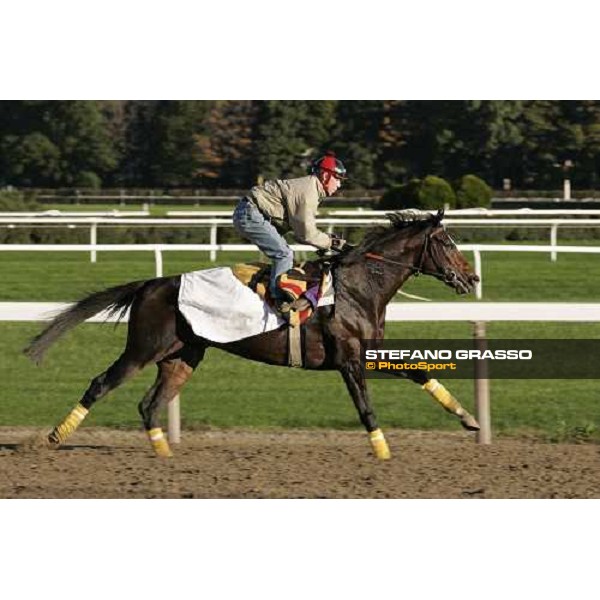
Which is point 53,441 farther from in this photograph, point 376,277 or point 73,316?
point 376,277

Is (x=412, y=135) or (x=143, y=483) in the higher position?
(x=412, y=135)

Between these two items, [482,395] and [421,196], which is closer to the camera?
[482,395]

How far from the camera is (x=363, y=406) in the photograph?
7871 millimetres

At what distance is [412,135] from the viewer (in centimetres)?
3638

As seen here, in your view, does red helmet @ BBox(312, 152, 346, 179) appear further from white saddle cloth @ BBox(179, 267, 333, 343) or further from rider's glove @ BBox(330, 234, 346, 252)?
white saddle cloth @ BBox(179, 267, 333, 343)

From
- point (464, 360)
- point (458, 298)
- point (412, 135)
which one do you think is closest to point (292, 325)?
point (464, 360)

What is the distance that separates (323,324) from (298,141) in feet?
85.5

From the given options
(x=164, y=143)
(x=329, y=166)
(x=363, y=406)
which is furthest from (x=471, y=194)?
(x=363, y=406)

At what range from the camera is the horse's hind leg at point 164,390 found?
8.16 metres

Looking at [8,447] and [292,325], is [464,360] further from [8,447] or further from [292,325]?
[8,447]

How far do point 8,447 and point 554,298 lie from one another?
8.73 metres

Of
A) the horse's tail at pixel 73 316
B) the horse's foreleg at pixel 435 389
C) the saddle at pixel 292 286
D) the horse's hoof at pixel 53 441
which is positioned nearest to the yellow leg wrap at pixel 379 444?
the horse's foreleg at pixel 435 389

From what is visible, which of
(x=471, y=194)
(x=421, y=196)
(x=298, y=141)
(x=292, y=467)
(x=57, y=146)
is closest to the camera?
(x=292, y=467)

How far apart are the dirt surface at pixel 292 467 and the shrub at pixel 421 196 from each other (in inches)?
598
